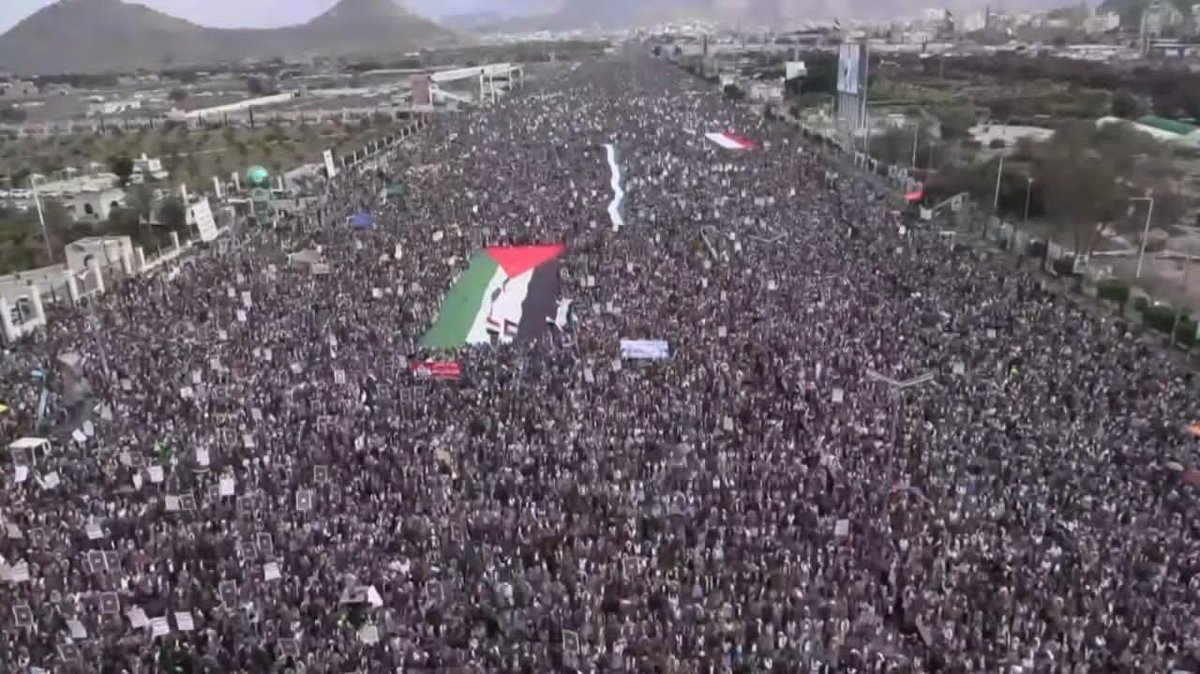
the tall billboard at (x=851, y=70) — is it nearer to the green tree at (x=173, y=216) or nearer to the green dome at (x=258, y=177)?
the green dome at (x=258, y=177)

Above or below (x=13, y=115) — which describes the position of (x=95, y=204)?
below

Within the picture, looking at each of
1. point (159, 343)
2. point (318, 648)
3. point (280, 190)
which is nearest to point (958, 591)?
point (318, 648)

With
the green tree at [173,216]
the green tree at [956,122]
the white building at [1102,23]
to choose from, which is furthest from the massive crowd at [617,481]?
the white building at [1102,23]

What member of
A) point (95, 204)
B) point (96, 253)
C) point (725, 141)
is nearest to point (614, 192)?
point (725, 141)

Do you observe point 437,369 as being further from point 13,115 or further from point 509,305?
point 13,115

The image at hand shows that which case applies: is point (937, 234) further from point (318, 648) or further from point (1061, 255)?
point (318, 648)
